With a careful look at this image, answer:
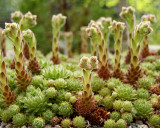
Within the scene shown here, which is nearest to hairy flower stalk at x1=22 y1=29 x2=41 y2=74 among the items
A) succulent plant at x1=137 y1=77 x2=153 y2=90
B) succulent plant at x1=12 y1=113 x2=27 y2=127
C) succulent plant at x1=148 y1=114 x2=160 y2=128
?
succulent plant at x1=12 y1=113 x2=27 y2=127

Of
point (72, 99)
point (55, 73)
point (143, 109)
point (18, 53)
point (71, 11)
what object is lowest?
point (143, 109)

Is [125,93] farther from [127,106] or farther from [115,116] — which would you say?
[115,116]

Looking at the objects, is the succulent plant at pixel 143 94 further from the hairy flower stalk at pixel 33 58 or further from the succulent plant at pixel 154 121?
the hairy flower stalk at pixel 33 58

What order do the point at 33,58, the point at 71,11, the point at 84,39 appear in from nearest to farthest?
the point at 33,58 < the point at 84,39 < the point at 71,11

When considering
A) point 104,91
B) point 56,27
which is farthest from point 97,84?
point 56,27

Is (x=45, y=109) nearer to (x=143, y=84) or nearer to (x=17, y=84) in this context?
(x=17, y=84)

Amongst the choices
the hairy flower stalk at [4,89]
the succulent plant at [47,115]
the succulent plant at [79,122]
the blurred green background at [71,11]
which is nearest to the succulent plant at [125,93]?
the succulent plant at [79,122]

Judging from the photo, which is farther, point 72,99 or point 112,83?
point 112,83
